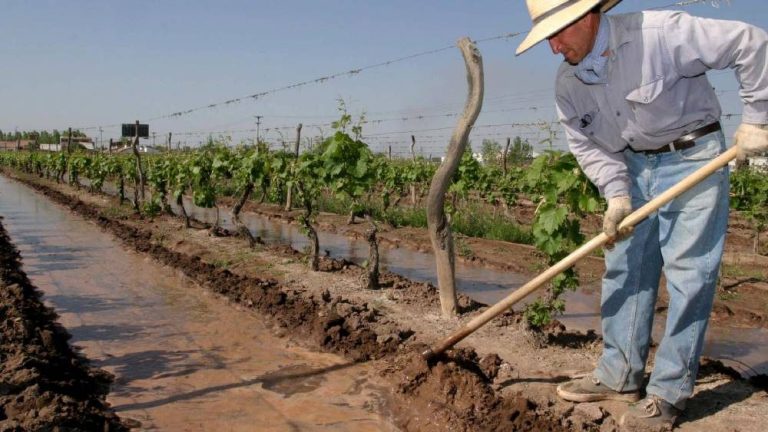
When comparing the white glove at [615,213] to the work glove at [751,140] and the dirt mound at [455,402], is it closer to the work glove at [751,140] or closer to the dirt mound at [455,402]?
the work glove at [751,140]

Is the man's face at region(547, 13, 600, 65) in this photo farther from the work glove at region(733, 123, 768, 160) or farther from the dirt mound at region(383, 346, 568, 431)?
the dirt mound at region(383, 346, 568, 431)

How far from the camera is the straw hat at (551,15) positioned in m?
3.05

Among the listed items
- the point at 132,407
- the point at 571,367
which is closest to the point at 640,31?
the point at 571,367

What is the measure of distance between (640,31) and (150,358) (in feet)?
13.3

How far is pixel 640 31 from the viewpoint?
3.18 m

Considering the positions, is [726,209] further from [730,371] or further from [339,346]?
[339,346]

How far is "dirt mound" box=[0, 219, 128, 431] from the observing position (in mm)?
3438

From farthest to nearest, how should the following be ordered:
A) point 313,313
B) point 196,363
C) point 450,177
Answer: point 313,313 → point 450,177 → point 196,363

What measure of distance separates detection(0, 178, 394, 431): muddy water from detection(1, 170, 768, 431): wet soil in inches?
9.0

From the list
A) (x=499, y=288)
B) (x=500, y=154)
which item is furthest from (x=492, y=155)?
(x=499, y=288)

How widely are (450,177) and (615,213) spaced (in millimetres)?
2171

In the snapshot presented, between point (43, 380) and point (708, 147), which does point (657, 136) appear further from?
point (43, 380)

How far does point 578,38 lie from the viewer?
323 cm

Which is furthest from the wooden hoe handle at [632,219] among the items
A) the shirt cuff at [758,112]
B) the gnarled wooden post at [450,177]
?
the gnarled wooden post at [450,177]
